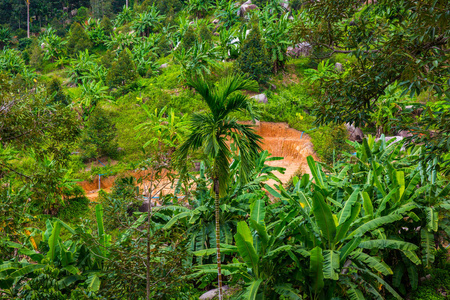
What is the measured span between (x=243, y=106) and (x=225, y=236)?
349cm

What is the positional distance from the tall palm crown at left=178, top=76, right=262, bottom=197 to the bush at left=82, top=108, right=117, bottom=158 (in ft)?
41.5

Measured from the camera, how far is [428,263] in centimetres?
629

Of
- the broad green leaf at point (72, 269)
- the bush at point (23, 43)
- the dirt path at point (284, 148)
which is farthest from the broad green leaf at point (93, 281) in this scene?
the bush at point (23, 43)

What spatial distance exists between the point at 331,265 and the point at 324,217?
2.35ft

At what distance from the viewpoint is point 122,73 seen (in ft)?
74.5

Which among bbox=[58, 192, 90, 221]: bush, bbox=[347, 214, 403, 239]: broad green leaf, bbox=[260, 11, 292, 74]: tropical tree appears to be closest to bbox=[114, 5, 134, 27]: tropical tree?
bbox=[260, 11, 292, 74]: tropical tree

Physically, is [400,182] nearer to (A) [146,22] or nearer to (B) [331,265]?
(B) [331,265]

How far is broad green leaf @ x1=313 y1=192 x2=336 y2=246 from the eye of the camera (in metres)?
5.58

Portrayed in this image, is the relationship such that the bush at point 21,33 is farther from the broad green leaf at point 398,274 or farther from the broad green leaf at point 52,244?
the broad green leaf at point 398,274

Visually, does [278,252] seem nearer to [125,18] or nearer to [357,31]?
[357,31]

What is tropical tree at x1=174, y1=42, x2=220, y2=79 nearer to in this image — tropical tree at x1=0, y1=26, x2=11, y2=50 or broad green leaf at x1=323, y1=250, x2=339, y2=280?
broad green leaf at x1=323, y1=250, x2=339, y2=280

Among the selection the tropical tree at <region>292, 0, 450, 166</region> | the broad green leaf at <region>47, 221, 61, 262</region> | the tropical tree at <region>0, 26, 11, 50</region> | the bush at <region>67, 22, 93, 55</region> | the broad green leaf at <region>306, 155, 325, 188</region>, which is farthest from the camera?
the tropical tree at <region>0, 26, 11, 50</region>

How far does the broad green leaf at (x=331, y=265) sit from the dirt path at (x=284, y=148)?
1034 cm

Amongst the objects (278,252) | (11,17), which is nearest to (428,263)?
(278,252)
